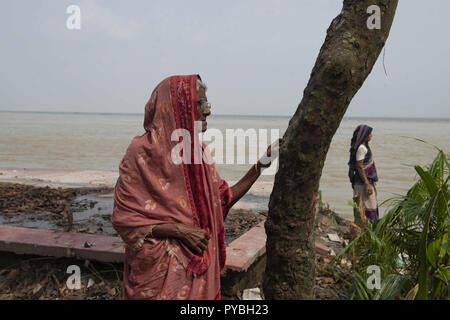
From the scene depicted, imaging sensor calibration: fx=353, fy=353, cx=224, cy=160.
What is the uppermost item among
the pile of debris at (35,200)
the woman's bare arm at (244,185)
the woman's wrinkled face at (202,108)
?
the woman's wrinkled face at (202,108)

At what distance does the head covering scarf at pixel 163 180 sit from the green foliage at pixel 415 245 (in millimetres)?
1275

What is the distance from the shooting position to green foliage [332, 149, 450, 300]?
2.16 m

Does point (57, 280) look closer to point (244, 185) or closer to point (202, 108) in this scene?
point (244, 185)

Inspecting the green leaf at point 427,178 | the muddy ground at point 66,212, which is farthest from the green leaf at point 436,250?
the muddy ground at point 66,212

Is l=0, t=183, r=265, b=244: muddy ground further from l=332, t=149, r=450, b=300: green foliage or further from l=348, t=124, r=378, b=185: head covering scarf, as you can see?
l=332, t=149, r=450, b=300: green foliage

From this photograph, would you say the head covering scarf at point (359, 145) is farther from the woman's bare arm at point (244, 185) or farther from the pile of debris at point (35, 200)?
the pile of debris at point (35, 200)

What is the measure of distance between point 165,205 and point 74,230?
3.06m

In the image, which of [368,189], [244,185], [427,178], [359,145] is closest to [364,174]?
[368,189]

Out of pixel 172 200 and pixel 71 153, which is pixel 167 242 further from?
pixel 71 153

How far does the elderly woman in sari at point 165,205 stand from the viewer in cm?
177

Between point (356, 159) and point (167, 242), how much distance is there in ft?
12.9
